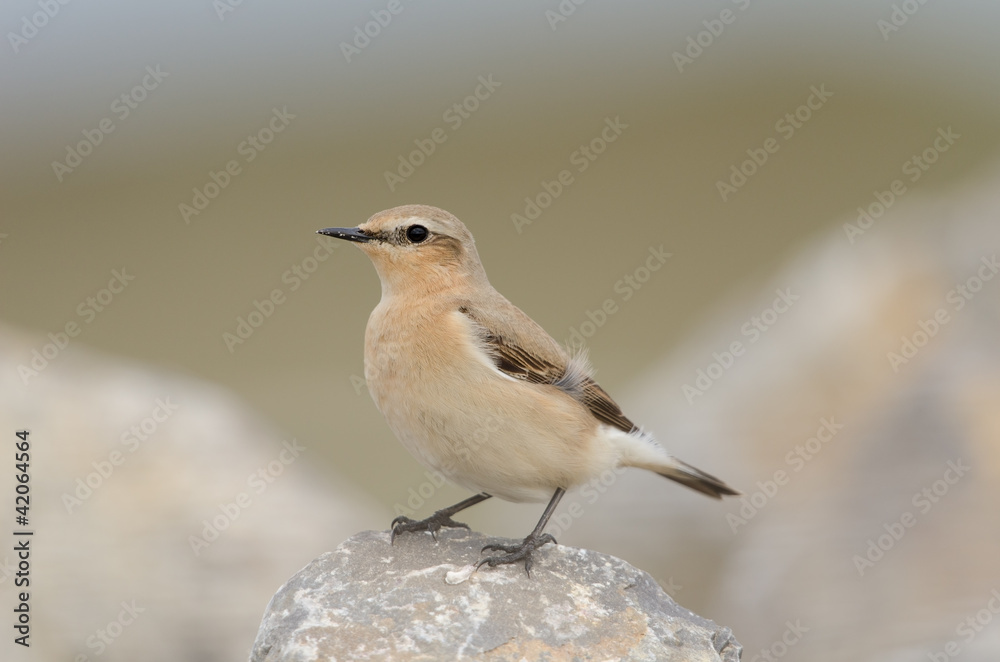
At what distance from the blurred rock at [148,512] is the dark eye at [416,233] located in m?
3.82

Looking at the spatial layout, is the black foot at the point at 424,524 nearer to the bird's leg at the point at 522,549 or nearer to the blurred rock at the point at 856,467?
the bird's leg at the point at 522,549

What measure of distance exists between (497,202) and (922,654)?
12612mm

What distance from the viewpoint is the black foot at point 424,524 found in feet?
22.9

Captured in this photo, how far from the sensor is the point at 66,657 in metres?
8.88

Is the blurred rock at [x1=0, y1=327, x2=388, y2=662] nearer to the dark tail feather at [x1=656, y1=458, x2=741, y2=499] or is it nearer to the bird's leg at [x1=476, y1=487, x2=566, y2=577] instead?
the bird's leg at [x1=476, y1=487, x2=566, y2=577]

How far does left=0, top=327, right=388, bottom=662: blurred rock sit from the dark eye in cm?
382

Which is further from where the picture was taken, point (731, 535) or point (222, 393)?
point (222, 393)

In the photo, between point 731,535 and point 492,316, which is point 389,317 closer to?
point 492,316

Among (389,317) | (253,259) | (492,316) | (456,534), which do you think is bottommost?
(253,259)

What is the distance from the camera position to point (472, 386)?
6.72m

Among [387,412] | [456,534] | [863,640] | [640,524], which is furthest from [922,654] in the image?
[387,412]

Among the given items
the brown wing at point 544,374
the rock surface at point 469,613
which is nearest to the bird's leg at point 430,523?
the rock surface at point 469,613

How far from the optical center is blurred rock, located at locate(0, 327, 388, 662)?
29.4 feet

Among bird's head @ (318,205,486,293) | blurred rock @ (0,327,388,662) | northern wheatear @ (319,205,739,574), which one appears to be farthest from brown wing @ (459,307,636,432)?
blurred rock @ (0,327,388,662)
